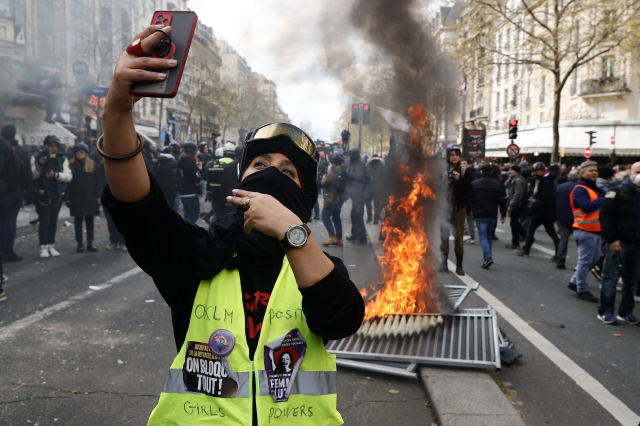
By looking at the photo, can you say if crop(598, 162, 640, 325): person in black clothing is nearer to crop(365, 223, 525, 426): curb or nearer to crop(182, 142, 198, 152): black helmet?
crop(365, 223, 525, 426): curb

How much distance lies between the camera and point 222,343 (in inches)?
55.6

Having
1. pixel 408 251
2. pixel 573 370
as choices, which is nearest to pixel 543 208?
pixel 408 251

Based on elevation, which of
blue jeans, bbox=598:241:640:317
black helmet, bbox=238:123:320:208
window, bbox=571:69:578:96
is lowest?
blue jeans, bbox=598:241:640:317

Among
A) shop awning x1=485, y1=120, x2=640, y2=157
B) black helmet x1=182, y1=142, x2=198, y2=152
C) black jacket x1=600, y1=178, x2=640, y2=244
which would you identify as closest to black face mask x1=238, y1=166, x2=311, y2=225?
black jacket x1=600, y1=178, x2=640, y2=244

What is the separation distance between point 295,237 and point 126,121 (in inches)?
20.2

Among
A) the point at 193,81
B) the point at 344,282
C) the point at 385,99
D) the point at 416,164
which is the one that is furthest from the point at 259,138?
the point at 193,81

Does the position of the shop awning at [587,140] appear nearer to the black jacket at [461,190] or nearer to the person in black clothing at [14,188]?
the black jacket at [461,190]

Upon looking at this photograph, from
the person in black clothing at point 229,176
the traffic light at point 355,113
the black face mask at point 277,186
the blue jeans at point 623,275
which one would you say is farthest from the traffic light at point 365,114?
the black face mask at point 277,186

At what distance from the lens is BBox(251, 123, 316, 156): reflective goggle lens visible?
1.65 meters

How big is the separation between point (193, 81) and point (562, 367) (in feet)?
128

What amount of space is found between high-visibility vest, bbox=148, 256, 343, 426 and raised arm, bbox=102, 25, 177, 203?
387 millimetres

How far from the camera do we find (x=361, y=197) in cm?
1156

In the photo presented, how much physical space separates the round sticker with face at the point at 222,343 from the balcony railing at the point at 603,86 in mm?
33563

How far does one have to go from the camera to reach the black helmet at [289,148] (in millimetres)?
1646
